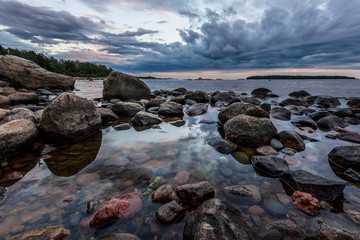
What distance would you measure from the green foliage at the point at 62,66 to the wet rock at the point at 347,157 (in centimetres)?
11582

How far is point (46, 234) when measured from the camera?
215 cm

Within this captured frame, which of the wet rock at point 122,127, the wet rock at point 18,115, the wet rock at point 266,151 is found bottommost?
the wet rock at point 122,127

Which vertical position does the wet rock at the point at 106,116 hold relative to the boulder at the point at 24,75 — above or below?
below

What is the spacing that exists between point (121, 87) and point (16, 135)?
34.6 feet

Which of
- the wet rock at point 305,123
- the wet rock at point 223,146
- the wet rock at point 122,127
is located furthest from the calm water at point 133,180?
the wet rock at point 305,123

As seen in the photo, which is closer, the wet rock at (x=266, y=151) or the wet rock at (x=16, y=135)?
the wet rock at (x=16, y=135)

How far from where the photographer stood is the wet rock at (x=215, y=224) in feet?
6.54

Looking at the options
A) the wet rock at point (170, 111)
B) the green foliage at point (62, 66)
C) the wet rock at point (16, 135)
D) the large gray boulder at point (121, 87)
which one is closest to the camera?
the wet rock at point (16, 135)

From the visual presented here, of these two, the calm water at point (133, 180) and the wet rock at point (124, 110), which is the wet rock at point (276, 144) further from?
the wet rock at point (124, 110)

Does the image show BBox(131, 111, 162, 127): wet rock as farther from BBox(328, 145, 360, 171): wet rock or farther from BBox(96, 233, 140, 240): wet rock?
BBox(328, 145, 360, 171): wet rock

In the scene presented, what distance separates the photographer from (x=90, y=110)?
6020mm

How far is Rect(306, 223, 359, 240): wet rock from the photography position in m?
2.10

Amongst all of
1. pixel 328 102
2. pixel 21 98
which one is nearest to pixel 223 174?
pixel 21 98

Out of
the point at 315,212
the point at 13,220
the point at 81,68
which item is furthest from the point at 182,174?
the point at 81,68
